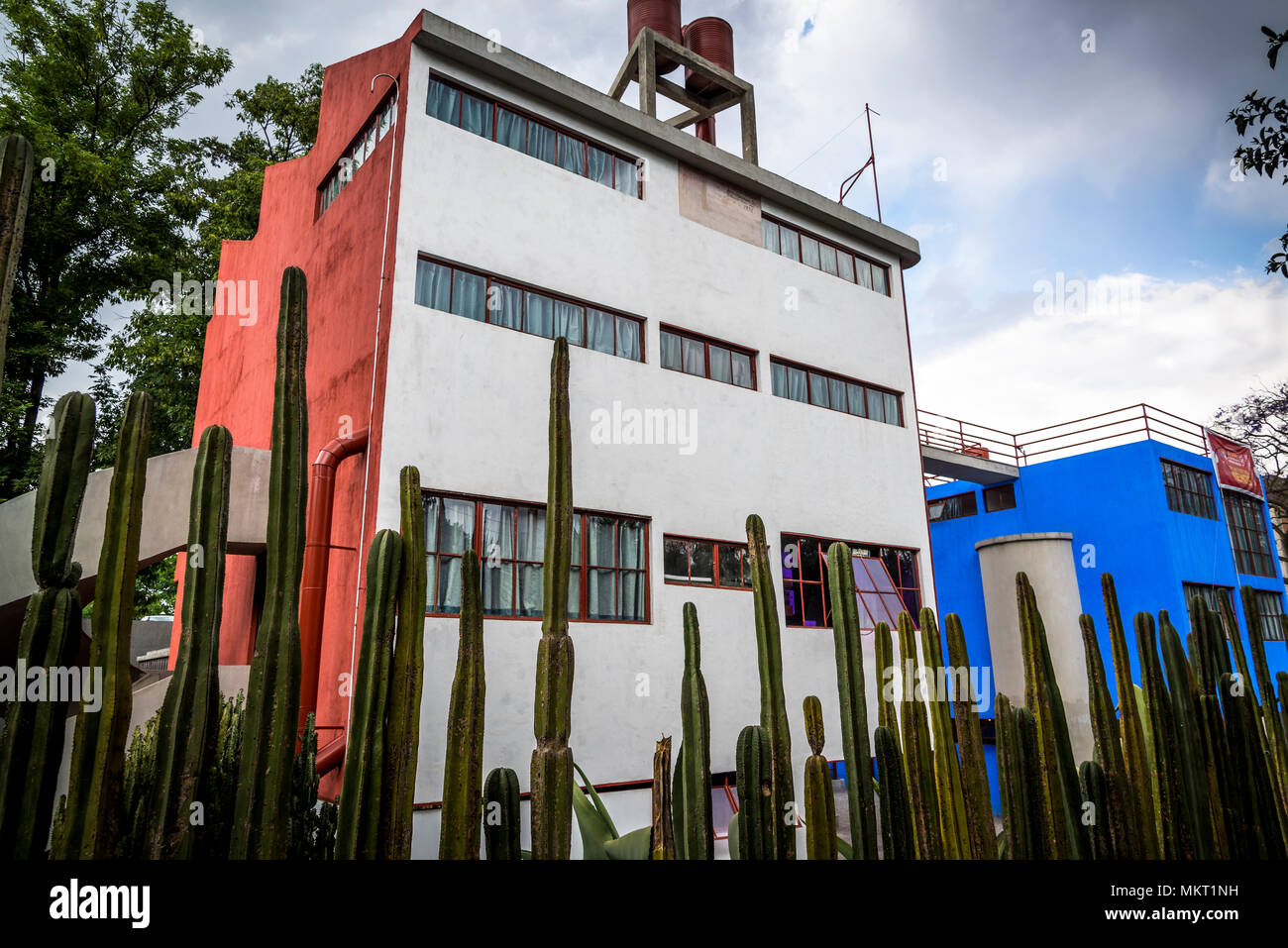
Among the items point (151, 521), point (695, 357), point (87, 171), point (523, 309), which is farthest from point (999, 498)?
point (87, 171)

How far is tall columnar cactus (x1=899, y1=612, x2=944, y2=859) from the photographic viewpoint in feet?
17.9

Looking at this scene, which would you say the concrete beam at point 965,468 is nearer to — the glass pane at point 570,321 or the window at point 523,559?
the window at point 523,559

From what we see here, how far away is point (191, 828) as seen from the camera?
382cm

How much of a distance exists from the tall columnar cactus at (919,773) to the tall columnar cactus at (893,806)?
0.23ft

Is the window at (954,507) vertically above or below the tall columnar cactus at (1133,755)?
above

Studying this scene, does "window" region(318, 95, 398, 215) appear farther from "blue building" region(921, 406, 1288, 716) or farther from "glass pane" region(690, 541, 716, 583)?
"blue building" region(921, 406, 1288, 716)

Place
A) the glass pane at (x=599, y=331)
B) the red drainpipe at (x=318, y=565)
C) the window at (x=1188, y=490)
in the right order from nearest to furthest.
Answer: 1. the red drainpipe at (x=318, y=565)
2. the glass pane at (x=599, y=331)
3. the window at (x=1188, y=490)

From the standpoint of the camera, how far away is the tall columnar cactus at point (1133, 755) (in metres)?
5.52

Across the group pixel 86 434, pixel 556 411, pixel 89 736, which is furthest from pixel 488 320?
pixel 89 736

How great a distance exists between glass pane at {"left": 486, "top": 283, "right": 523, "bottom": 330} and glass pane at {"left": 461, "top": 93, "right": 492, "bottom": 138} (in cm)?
248

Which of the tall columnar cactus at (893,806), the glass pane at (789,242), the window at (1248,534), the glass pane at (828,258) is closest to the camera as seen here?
the tall columnar cactus at (893,806)

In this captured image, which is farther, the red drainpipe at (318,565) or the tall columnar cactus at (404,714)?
→ the red drainpipe at (318,565)

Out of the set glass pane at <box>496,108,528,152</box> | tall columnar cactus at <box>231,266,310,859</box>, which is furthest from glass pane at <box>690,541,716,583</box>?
tall columnar cactus at <box>231,266,310,859</box>

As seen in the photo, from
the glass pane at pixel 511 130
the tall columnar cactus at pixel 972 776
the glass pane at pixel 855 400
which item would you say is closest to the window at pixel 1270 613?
the glass pane at pixel 855 400
